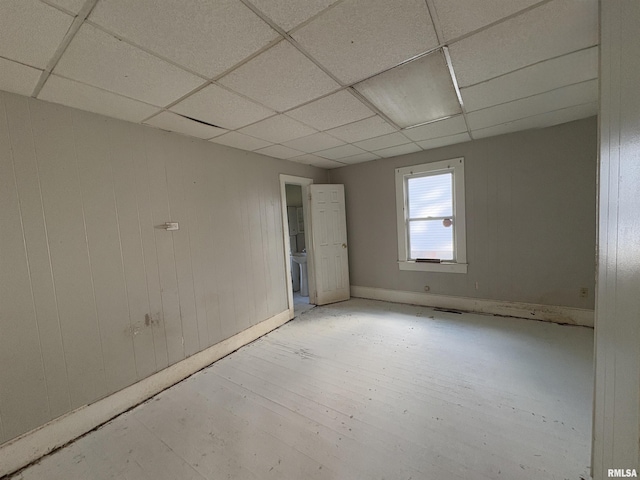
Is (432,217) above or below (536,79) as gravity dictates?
below

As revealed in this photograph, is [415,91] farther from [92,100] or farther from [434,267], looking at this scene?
[434,267]

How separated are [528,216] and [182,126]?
4092 millimetres

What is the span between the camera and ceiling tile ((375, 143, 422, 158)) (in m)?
3.47

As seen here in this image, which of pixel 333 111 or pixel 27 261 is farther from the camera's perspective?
pixel 333 111

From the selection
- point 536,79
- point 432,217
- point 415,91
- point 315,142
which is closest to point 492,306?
point 432,217

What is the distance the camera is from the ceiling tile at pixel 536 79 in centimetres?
167

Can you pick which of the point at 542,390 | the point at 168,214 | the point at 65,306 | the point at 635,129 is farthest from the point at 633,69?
the point at 65,306

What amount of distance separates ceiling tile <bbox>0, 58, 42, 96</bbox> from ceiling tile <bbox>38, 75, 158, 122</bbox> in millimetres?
55

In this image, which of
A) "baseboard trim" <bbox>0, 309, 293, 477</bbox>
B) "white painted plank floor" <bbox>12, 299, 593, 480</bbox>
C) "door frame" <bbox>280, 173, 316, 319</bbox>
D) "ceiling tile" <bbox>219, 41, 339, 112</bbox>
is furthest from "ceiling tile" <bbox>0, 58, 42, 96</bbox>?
"door frame" <bbox>280, 173, 316, 319</bbox>

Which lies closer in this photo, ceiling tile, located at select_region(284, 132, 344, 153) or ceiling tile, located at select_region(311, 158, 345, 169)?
ceiling tile, located at select_region(284, 132, 344, 153)

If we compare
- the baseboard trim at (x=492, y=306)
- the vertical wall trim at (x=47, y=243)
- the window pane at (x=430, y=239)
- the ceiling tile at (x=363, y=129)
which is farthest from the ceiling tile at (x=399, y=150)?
the vertical wall trim at (x=47, y=243)

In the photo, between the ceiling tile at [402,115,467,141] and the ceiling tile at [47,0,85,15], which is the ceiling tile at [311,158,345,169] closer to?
the ceiling tile at [402,115,467,141]

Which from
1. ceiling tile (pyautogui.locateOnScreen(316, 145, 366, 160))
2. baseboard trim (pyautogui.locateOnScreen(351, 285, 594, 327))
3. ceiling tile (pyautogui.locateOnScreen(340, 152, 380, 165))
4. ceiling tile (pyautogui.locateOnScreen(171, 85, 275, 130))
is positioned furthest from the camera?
ceiling tile (pyautogui.locateOnScreen(340, 152, 380, 165))

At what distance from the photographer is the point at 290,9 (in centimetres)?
113
